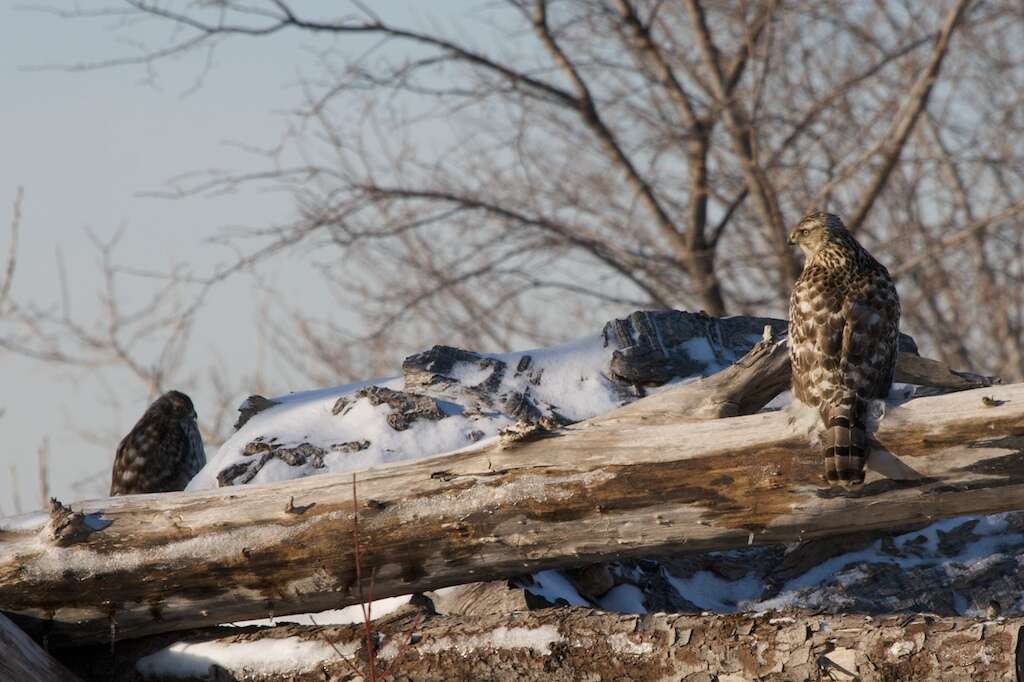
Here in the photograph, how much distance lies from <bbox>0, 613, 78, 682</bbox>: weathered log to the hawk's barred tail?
11.0 feet

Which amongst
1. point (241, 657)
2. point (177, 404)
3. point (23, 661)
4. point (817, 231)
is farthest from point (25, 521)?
point (817, 231)

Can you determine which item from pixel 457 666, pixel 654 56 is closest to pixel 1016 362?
pixel 654 56

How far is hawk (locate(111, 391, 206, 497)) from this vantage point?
8.37 meters

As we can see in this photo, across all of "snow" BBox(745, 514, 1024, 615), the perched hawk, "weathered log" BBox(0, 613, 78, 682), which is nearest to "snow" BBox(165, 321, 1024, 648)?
"snow" BBox(745, 514, 1024, 615)

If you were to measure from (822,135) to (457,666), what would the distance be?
909 centimetres

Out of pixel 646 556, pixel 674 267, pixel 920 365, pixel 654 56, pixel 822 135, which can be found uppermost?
pixel 654 56

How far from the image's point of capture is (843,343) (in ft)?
18.4

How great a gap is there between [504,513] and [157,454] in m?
3.54

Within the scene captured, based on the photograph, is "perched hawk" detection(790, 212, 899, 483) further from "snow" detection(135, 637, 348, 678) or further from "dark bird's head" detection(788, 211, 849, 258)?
"snow" detection(135, 637, 348, 678)

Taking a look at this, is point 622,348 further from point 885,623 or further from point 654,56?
point 654,56

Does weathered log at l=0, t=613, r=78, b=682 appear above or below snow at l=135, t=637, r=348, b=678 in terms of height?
above

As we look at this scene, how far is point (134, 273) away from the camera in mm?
13742

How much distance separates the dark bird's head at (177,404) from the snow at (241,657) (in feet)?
8.91

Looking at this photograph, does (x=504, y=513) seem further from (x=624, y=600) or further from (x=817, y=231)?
(x=817, y=231)
